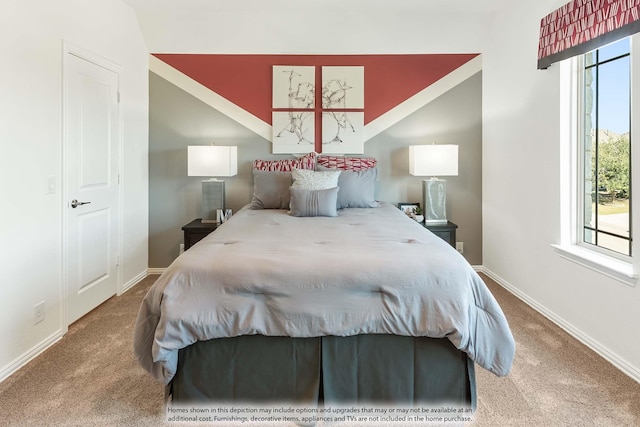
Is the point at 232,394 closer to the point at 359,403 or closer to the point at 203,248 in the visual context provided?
the point at 359,403

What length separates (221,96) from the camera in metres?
4.08

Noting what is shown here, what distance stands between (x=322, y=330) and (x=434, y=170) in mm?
2541

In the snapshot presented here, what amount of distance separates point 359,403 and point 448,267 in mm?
750

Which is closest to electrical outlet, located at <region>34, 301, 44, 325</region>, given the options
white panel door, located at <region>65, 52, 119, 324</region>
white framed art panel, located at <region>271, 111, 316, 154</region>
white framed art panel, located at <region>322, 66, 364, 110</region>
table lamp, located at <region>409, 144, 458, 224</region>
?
white panel door, located at <region>65, 52, 119, 324</region>

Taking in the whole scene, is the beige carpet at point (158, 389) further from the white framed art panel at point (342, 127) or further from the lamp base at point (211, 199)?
the white framed art panel at point (342, 127)

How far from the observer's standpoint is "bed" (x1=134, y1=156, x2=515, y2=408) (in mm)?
1680

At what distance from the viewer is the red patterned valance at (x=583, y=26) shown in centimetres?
211

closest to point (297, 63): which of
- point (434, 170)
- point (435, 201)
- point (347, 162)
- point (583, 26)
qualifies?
point (347, 162)

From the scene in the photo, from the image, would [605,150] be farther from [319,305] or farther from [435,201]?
[319,305]

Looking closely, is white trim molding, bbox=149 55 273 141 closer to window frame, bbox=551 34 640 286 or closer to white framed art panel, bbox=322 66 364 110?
white framed art panel, bbox=322 66 364 110

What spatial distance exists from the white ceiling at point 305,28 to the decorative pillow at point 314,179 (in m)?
1.43

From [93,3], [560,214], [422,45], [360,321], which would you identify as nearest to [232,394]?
[360,321]

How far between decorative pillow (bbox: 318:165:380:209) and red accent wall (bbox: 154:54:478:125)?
955mm

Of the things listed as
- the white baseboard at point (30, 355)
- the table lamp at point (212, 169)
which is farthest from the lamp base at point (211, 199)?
the white baseboard at point (30, 355)
